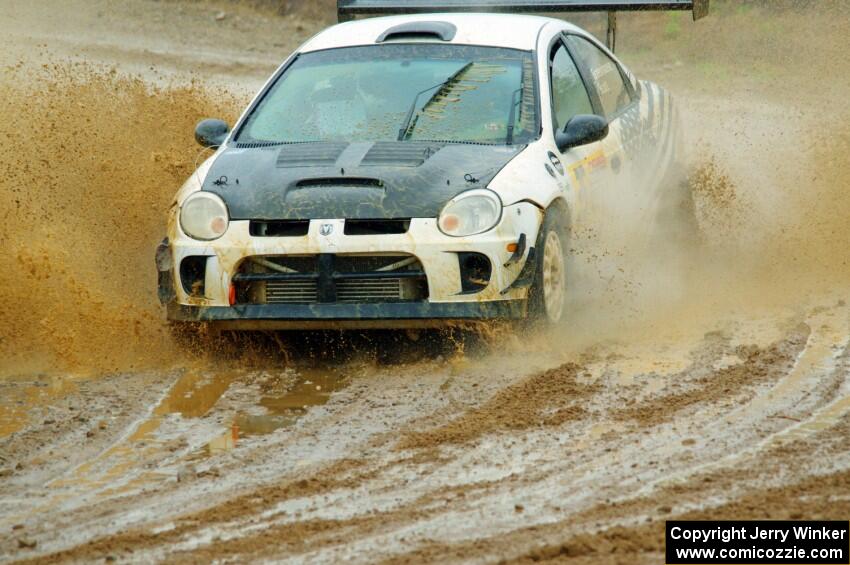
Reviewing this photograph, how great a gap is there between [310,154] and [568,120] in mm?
1541

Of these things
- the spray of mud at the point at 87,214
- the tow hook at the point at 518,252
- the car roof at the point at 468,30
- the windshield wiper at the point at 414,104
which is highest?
the car roof at the point at 468,30

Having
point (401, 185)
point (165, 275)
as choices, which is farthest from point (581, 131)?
point (165, 275)

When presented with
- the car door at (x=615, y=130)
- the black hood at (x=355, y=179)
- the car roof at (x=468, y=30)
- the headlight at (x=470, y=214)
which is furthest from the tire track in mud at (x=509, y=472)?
the car roof at (x=468, y=30)

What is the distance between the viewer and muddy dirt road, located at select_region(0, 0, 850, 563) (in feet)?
15.2

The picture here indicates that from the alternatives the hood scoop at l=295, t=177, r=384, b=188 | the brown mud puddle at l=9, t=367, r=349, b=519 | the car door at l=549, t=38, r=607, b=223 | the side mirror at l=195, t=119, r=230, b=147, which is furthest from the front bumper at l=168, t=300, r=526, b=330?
the side mirror at l=195, t=119, r=230, b=147

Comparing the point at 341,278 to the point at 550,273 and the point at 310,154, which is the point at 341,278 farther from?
Result: the point at 550,273

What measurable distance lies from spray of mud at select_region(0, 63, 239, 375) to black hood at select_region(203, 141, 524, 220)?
0.97 m

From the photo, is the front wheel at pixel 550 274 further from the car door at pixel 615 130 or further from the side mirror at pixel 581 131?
the car door at pixel 615 130

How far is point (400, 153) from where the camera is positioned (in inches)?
296

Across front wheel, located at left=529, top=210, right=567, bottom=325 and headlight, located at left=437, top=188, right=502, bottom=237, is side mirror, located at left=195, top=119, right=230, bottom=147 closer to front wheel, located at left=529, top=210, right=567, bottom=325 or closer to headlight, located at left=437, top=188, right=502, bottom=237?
headlight, located at left=437, top=188, right=502, bottom=237

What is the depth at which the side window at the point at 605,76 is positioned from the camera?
29.3ft

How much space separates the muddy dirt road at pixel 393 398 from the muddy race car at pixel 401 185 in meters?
0.35

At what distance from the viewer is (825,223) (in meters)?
10.2

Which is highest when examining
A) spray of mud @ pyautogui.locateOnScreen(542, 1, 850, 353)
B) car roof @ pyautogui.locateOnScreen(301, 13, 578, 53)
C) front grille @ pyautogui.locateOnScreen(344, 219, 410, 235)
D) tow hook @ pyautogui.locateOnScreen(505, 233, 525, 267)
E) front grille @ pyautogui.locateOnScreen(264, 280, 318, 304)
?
car roof @ pyautogui.locateOnScreen(301, 13, 578, 53)
